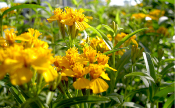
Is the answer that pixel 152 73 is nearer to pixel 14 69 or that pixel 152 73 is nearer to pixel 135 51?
pixel 135 51

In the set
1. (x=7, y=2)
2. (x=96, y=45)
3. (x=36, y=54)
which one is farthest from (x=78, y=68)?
(x=7, y=2)

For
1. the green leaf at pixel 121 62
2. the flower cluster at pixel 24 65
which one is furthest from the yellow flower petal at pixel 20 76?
the green leaf at pixel 121 62

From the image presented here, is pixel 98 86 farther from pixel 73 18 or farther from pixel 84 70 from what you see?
pixel 73 18

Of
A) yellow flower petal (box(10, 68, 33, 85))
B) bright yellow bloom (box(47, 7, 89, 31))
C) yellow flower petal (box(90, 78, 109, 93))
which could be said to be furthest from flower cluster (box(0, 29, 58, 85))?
bright yellow bloom (box(47, 7, 89, 31))

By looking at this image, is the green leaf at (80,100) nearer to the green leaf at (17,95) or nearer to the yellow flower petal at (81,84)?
the yellow flower petal at (81,84)

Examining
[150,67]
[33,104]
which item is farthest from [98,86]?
[150,67]

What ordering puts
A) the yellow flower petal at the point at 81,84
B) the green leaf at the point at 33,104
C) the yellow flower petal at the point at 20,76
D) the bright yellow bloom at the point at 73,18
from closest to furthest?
1. the yellow flower petal at the point at 20,76
2. the green leaf at the point at 33,104
3. the yellow flower petal at the point at 81,84
4. the bright yellow bloom at the point at 73,18

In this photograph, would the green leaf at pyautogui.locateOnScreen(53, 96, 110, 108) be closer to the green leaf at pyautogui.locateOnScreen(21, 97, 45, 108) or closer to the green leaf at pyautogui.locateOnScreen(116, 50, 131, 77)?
the green leaf at pyautogui.locateOnScreen(21, 97, 45, 108)
